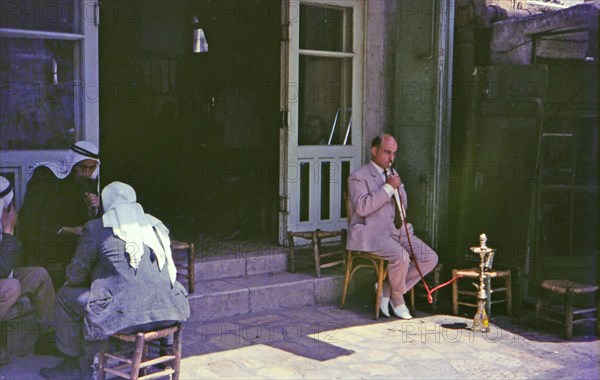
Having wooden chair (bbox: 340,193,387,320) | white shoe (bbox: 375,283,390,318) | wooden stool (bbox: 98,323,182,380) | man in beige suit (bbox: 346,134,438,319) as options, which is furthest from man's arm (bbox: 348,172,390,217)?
wooden stool (bbox: 98,323,182,380)

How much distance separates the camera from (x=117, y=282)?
4703 mm

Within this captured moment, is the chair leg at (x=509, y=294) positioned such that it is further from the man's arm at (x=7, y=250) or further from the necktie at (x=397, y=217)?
the man's arm at (x=7, y=250)

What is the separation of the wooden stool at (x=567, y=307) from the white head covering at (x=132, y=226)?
11.6 feet

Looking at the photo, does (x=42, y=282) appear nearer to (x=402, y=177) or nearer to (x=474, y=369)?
(x=474, y=369)

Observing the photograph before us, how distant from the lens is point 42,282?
5508mm

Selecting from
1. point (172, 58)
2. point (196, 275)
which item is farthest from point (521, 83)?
point (172, 58)

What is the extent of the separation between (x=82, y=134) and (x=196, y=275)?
170cm

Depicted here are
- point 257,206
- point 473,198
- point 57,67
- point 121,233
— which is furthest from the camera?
point 257,206

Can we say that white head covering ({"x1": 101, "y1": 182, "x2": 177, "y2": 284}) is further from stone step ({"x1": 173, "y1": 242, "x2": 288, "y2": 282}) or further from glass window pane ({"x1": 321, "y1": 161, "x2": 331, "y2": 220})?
glass window pane ({"x1": 321, "y1": 161, "x2": 331, "y2": 220})

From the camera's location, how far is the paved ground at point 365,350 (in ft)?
18.2

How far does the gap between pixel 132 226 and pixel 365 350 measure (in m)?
2.31

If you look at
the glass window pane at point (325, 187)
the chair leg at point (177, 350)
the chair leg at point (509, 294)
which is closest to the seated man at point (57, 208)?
the chair leg at point (177, 350)

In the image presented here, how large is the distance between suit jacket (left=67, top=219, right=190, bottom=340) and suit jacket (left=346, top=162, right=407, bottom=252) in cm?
255

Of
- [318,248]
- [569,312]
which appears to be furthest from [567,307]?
[318,248]
